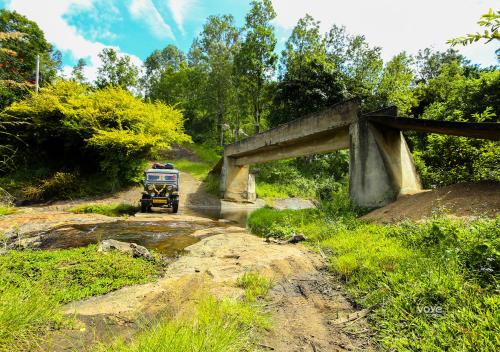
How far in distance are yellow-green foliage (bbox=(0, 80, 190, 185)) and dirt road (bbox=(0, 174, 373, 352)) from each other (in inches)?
582

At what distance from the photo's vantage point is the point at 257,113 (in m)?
31.0

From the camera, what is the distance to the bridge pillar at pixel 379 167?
900cm

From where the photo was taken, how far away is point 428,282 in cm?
305

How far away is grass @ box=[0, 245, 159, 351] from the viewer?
2.42m

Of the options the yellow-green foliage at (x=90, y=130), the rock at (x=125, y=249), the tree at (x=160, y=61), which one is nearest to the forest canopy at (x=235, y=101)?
the yellow-green foliage at (x=90, y=130)

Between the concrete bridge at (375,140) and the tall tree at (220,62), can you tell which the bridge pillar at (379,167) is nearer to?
the concrete bridge at (375,140)

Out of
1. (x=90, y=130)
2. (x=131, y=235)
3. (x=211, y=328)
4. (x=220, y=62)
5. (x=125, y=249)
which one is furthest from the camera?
(x=220, y=62)

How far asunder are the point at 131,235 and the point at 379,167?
8028 mm

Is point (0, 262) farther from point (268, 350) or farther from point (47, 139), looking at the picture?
point (47, 139)

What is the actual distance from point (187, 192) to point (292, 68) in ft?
52.1

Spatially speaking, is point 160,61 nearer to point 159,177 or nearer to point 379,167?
point 159,177

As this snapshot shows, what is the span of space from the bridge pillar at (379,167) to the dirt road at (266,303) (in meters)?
4.05

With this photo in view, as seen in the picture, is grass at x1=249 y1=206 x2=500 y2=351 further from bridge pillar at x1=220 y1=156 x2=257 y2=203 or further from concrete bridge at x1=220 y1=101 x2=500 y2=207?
bridge pillar at x1=220 y1=156 x2=257 y2=203

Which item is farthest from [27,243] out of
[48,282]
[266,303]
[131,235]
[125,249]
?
[266,303]
